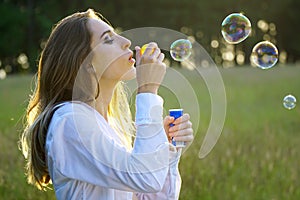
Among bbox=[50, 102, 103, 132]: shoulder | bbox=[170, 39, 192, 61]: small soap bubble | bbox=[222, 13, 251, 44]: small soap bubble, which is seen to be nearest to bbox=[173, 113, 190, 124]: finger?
bbox=[50, 102, 103, 132]: shoulder

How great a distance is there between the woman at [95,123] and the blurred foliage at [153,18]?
32083 millimetres

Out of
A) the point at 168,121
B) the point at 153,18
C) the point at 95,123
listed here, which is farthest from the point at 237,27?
the point at 153,18

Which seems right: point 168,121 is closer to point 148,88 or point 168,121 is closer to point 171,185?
point 171,185

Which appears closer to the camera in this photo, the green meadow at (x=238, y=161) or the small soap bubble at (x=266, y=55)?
Result: the small soap bubble at (x=266, y=55)

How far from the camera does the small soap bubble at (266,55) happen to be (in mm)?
5219

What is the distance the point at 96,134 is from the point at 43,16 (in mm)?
34714

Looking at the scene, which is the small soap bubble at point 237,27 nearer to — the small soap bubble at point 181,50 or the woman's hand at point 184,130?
the small soap bubble at point 181,50

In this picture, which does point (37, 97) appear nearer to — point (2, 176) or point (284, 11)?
point (2, 176)

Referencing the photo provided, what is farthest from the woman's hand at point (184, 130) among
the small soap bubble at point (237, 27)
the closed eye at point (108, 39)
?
the small soap bubble at point (237, 27)

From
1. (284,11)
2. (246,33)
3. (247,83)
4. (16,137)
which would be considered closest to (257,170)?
(246,33)

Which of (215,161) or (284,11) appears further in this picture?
(284,11)

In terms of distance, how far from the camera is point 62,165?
2818mm

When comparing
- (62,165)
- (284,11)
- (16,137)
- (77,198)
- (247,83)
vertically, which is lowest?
(284,11)

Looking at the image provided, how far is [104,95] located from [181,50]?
4.12 ft
